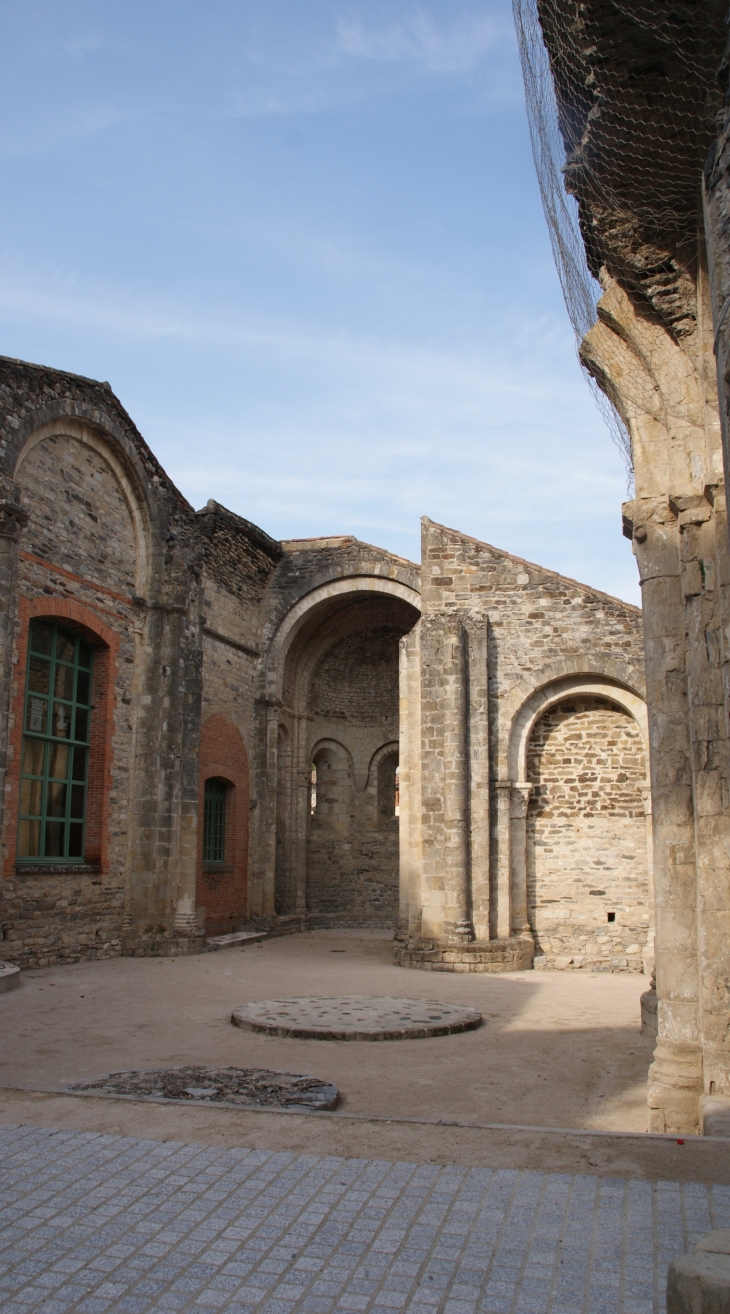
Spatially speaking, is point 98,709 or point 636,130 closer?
point 636,130

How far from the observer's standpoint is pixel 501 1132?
14.2 feet

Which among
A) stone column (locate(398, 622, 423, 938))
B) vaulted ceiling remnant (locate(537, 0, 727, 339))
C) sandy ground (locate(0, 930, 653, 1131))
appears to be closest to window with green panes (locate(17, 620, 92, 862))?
sandy ground (locate(0, 930, 653, 1131))

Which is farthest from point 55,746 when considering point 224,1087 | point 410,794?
point 224,1087

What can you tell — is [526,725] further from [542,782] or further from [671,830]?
[671,830]

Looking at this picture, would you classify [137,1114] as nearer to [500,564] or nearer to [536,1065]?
[536,1065]

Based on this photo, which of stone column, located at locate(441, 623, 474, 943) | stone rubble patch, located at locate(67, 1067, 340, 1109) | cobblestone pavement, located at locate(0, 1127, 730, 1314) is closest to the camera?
cobblestone pavement, located at locate(0, 1127, 730, 1314)

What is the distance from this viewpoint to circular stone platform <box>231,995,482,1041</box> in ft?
26.5

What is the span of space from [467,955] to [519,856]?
1728 mm

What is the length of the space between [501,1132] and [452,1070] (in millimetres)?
2788

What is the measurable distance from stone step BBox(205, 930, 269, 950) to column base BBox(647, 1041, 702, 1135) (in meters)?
10.8

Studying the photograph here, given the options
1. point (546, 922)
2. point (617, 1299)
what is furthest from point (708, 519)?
point (546, 922)

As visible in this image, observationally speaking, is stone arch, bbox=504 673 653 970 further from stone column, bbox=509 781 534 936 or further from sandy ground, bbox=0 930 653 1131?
sandy ground, bbox=0 930 653 1131

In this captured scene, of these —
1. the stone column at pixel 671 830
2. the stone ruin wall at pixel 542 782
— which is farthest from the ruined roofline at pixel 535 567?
the stone column at pixel 671 830

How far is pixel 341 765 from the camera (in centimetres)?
2120
